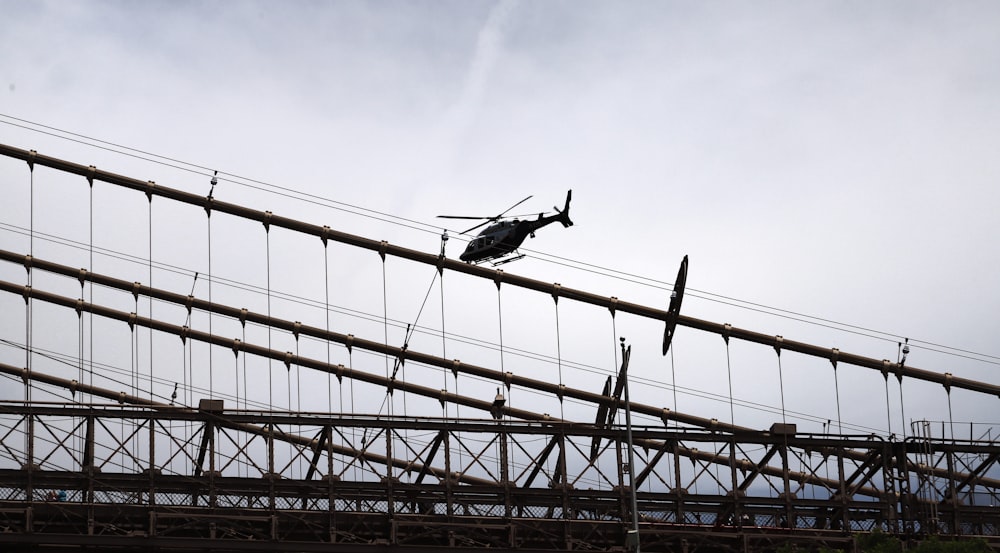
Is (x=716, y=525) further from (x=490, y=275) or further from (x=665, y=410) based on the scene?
(x=490, y=275)

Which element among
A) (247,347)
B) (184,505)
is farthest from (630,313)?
(184,505)

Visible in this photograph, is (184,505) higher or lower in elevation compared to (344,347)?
lower

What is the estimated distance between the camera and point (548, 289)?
7262 centimetres

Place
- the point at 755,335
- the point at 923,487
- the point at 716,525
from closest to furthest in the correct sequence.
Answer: the point at 716,525, the point at 923,487, the point at 755,335

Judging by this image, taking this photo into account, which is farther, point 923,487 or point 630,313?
point 630,313

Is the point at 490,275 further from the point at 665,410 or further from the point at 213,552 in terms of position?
the point at 213,552

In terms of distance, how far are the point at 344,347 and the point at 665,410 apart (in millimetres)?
18947

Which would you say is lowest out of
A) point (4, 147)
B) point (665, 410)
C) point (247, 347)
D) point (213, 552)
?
point (213, 552)

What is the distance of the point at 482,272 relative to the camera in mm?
73688

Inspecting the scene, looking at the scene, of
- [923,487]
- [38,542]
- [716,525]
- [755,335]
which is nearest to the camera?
[38,542]

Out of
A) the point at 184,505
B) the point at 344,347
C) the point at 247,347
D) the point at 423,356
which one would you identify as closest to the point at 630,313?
the point at 423,356

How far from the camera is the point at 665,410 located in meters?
73.5

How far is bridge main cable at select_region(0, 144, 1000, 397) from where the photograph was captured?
71.1 m

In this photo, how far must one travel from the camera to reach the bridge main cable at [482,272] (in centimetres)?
7112
